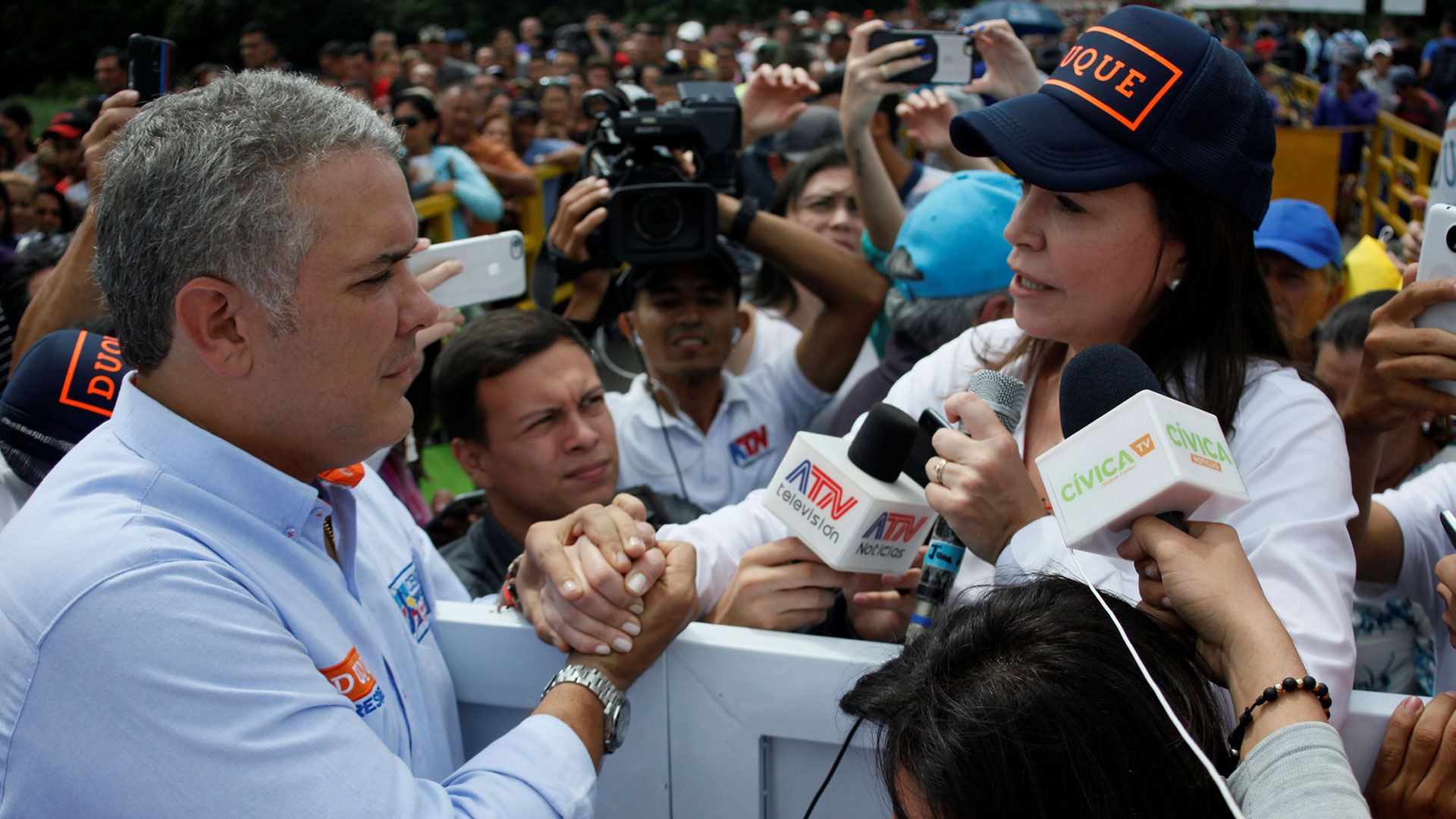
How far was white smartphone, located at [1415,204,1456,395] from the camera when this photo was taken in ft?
5.04

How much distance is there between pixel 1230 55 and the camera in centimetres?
143

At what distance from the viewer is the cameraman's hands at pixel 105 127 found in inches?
91.3

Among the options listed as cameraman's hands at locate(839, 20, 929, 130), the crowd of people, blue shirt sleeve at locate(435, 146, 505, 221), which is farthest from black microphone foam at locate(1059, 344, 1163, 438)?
blue shirt sleeve at locate(435, 146, 505, 221)

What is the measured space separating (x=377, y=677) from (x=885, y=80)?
2380 millimetres

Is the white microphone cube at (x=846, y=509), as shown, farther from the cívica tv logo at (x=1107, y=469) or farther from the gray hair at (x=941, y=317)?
the gray hair at (x=941, y=317)

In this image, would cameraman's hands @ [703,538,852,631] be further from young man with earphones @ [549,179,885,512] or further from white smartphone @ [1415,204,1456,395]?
young man with earphones @ [549,179,885,512]

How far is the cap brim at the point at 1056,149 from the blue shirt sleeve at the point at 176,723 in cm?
112

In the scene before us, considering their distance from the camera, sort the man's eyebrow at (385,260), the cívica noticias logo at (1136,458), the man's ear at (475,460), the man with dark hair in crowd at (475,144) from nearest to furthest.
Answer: the cívica noticias logo at (1136,458), the man's eyebrow at (385,260), the man's ear at (475,460), the man with dark hair in crowd at (475,144)

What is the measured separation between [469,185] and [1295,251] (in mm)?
4939

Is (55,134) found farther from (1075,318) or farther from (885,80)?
(1075,318)

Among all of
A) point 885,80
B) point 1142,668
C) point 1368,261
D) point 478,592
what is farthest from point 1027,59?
point 1142,668

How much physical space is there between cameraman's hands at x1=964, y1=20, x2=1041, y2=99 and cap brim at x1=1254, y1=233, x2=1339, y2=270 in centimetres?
86

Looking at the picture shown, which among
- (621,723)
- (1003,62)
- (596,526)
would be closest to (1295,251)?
(1003,62)

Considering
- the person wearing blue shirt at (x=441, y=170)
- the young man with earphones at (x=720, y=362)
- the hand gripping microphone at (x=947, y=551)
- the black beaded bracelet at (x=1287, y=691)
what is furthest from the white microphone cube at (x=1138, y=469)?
the person wearing blue shirt at (x=441, y=170)
